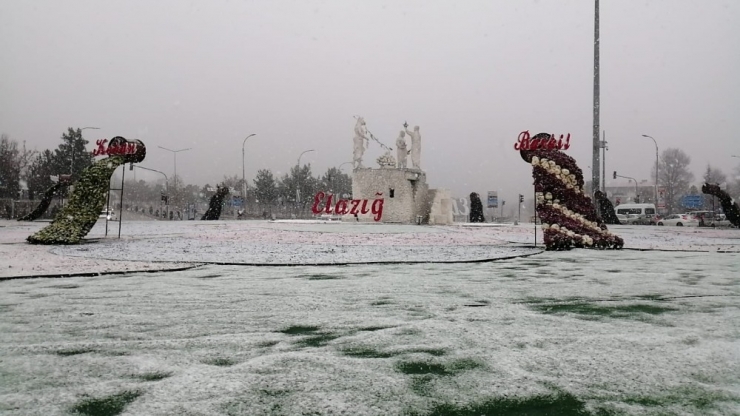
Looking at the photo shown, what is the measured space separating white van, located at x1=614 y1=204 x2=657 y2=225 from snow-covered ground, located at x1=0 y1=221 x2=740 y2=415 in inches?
1981

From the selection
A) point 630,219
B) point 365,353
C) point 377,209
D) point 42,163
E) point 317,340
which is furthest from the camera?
point 42,163

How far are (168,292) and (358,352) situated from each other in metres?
4.43

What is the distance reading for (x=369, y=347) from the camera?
4.69m

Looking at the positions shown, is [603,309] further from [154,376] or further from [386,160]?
[386,160]

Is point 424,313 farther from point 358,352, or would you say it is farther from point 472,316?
point 358,352

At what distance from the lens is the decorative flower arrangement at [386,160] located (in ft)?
158

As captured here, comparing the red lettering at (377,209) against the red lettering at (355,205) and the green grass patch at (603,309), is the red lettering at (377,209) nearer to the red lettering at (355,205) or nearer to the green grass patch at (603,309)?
the red lettering at (355,205)

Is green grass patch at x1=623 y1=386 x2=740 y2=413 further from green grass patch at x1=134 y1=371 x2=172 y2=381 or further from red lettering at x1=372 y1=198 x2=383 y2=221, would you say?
red lettering at x1=372 y1=198 x2=383 y2=221

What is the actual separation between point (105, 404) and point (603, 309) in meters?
5.49

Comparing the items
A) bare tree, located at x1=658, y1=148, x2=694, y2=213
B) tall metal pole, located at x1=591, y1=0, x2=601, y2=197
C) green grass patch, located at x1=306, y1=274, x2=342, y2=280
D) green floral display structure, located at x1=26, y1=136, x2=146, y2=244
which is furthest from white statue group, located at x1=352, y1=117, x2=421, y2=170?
bare tree, located at x1=658, y1=148, x2=694, y2=213

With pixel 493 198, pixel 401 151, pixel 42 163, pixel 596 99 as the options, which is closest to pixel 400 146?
pixel 401 151

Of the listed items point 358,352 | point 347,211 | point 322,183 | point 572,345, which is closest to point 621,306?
point 572,345

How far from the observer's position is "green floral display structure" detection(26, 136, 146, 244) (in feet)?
59.2

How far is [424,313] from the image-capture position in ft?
20.6
